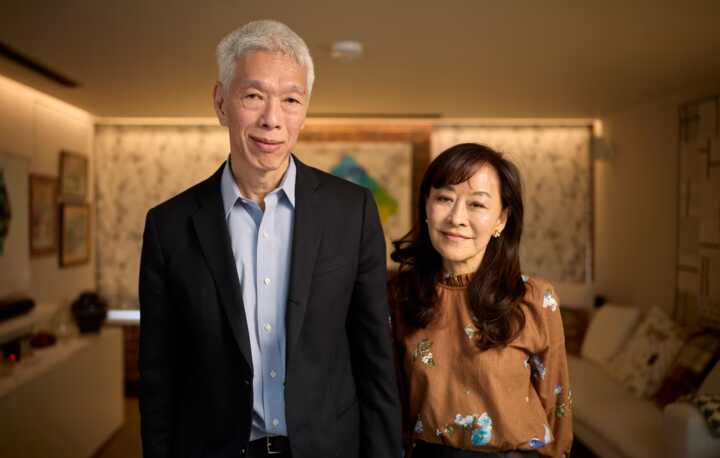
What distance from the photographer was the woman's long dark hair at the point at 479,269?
65.9 inches

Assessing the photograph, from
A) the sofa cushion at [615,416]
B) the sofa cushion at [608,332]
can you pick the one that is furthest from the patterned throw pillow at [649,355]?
the sofa cushion at [608,332]

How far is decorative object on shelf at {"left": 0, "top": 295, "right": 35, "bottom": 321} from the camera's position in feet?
12.7

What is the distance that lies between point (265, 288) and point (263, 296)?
0.06 feet

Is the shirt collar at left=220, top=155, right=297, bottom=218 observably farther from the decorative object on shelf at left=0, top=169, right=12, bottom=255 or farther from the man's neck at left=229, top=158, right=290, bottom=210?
the decorative object on shelf at left=0, top=169, right=12, bottom=255

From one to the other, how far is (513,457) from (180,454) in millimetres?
878

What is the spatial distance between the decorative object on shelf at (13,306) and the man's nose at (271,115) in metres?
3.32

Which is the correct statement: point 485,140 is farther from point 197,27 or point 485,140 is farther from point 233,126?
point 233,126

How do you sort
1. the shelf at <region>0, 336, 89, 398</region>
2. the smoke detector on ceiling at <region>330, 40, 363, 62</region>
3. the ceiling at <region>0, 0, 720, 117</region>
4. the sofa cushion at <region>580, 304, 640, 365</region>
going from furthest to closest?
the sofa cushion at <region>580, 304, 640, 365</region>, the shelf at <region>0, 336, 89, 398</region>, the smoke detector on ceiling at <region>330, 40, 363, 62</region>, the ceiling at <region>0, 0, 720, 117</region>

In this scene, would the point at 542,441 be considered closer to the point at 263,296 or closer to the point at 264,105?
the point at 263,296

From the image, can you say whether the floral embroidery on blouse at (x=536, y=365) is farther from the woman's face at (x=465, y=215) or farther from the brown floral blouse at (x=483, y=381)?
the woman's face at (x=465, y=215)

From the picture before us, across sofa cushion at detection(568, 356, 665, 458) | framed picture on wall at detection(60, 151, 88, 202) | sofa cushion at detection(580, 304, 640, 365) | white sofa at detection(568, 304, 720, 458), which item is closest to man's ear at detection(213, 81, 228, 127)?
white sofa at detection(568, 304, 720, 458)

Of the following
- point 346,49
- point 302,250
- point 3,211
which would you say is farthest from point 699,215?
point 3,211

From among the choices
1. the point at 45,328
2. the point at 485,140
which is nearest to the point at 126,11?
the point at 45,328

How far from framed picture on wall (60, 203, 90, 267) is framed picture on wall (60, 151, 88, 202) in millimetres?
92
